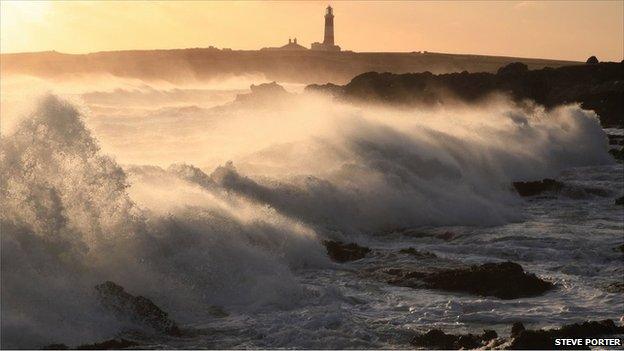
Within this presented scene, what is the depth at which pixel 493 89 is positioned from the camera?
179ft

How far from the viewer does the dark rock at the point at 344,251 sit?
15.1 m

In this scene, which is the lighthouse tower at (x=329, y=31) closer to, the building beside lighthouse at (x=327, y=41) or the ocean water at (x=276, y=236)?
the building beside lighthouse at (x=327, y=41)

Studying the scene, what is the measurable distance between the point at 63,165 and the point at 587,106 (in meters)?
49.8

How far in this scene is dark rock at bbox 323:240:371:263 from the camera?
15.1 m

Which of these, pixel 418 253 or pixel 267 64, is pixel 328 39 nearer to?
pixel 267 64

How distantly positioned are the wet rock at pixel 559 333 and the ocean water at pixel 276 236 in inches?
28.2

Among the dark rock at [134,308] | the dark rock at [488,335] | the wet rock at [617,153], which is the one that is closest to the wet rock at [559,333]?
the dark rock at [488,335]

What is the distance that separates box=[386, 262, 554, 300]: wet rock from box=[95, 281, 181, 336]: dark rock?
13.8 ft

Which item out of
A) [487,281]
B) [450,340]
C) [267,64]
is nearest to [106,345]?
[450,340]

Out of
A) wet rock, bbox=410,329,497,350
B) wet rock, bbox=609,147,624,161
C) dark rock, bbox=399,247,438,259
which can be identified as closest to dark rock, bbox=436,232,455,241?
dark rock, bbox=399,247,438,259

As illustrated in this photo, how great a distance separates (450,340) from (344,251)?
18.1 ft

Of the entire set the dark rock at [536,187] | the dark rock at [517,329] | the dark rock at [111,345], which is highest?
the dark rock at [536,187]

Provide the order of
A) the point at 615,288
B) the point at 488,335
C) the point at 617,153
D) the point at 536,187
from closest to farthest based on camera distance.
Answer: the point at 488,335 < the point at 615,288 < the point at 536,187 < the point at 617,153

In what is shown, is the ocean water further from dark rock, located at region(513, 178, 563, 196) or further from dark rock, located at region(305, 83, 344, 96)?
dark rock, located at region(305, 83, 344, 96)
